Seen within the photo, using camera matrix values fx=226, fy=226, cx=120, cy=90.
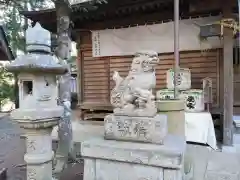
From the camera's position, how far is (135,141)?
9.60 ft

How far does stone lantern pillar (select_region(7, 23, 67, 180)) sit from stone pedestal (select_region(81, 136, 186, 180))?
0.56 meters

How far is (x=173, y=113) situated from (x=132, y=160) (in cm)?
186

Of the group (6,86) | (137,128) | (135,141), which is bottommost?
(135,141)

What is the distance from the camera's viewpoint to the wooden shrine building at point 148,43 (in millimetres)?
5711

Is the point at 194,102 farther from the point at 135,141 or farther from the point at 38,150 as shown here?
the point at 38,150

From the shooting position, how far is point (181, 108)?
4.38 metres

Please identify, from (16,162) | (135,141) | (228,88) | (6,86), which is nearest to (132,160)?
(135,141)

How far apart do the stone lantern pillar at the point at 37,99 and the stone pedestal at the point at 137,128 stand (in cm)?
73

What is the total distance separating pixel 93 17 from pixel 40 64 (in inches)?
225

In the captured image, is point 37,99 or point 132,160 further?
point 37,99

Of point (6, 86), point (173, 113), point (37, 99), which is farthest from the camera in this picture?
point (6, 86)

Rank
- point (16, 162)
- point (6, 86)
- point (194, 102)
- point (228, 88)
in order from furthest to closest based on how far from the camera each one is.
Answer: point (6, 86)
point (194, 102)
point (228, 88)
point (16, 162)

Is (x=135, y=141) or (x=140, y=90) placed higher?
(x=140, y=90)

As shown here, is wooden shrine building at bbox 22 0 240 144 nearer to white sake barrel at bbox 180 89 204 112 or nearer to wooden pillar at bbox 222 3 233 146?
wooden pillar at bbox 222 3 233 146
